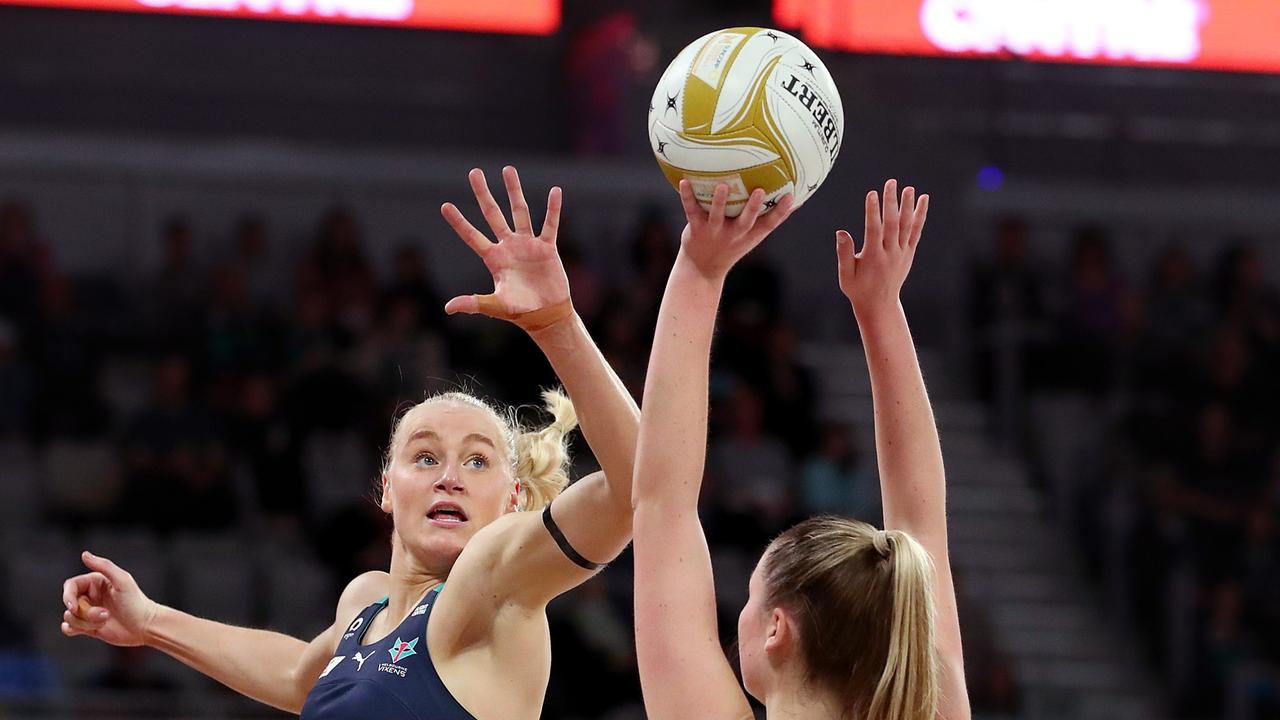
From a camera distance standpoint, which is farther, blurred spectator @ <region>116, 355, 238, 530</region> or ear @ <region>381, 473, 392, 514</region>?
blurred spectator @ <region>116, 355, 238, 530</region>

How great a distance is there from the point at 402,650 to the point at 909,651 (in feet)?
3.32

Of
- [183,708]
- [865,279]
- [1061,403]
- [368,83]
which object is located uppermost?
[368,83]

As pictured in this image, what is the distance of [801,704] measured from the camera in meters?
2.50

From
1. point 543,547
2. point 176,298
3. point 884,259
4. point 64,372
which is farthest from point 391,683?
point 176,298

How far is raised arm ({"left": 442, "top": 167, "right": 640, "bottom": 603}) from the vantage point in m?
2.76

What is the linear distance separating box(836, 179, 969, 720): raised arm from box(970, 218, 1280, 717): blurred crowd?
7044 millimetres

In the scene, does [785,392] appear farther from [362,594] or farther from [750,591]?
[750,591]

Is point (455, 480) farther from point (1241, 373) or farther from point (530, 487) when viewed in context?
point (1241, 373)

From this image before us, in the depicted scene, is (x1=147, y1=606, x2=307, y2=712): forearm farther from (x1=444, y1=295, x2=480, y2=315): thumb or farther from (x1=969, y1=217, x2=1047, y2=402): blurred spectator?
(x1=969, y1=217, x2=1047, y2=402): blurred spectator

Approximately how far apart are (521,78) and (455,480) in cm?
1072

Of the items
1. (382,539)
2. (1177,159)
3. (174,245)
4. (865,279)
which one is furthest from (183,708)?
(1177,159)

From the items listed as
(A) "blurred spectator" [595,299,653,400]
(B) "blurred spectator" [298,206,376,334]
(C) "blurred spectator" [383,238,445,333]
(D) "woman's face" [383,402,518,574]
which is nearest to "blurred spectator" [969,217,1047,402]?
(A) "blurred spectator" [595,299,653,400]

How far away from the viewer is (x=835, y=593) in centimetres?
250

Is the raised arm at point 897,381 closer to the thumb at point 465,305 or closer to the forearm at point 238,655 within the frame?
the thumb at point 465,305
